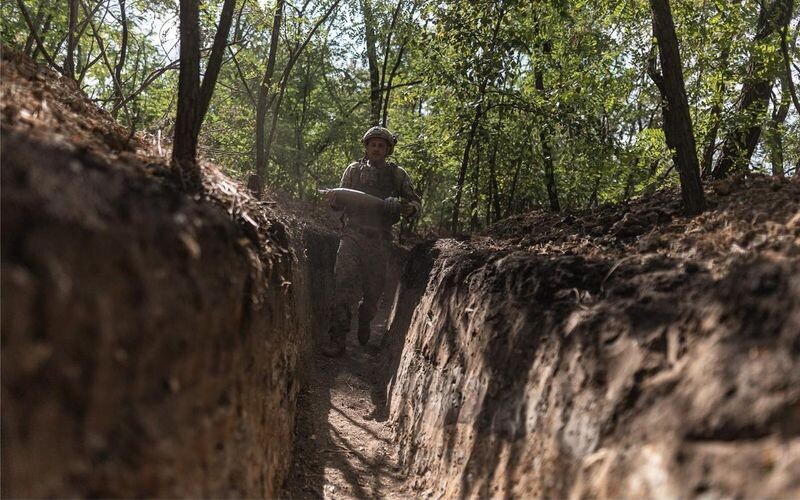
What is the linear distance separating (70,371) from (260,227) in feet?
7.83

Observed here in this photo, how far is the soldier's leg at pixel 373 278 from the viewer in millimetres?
8547

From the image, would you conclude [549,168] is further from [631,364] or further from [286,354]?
[631,364]

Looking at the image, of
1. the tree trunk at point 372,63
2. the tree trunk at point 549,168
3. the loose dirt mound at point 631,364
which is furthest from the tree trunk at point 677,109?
the tree trunk at point 372,63

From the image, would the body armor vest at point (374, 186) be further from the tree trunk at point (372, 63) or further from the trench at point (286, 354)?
the tree trunk at point (372, 63)

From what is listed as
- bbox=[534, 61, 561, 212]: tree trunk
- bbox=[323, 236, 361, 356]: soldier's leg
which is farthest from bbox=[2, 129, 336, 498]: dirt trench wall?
bbox=[534, 61, 561, 212]: tree trunk

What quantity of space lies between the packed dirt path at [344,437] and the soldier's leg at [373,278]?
753 mm

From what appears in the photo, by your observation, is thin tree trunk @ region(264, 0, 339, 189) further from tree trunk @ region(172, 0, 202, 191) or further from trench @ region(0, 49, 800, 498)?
trench @ region(0, 49, 800, 498)

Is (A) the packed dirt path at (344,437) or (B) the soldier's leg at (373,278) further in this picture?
(B) the soldier's leg at (373,278)

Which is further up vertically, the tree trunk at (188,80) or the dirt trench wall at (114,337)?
the tree trunk at (188,80)

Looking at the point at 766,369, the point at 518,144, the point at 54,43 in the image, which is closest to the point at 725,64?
the point at 518,144

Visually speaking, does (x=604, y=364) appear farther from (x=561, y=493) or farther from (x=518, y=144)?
(x=518, y=144)

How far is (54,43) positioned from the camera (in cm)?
1012

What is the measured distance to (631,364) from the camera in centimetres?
247

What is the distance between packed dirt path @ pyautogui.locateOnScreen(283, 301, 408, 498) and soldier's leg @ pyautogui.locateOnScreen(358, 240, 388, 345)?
2.47ft
